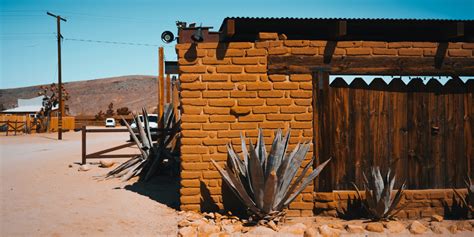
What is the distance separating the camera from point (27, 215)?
4.03 m

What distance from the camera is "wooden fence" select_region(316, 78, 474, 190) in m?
4.31

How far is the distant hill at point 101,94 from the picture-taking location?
262 feet

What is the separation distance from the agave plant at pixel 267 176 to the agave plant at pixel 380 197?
2.45 feet

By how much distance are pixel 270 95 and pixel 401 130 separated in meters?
1.86

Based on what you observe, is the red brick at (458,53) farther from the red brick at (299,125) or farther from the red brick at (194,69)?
the red brick at (194,69)

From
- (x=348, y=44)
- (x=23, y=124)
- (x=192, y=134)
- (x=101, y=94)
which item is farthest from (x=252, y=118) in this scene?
(x=101, y=94)

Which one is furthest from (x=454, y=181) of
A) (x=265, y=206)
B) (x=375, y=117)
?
(x=265, y=206)

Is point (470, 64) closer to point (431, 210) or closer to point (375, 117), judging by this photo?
point (375, 117)

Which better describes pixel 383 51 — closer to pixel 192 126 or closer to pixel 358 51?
pixel 358 51

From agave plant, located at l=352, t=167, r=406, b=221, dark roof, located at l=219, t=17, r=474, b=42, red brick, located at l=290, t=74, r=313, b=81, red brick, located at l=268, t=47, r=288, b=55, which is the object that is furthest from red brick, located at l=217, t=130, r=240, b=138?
agave plant, located at l=352, t=167, r=406, b=221

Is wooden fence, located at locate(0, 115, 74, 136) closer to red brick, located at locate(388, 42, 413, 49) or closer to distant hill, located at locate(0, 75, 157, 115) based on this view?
red brick, located at locate(388, 42, 413, 49)

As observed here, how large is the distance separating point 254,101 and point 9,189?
175 inches

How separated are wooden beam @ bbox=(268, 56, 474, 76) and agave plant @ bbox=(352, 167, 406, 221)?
1.33 m

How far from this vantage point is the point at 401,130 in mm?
4371
